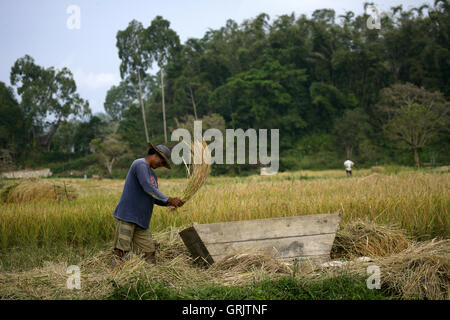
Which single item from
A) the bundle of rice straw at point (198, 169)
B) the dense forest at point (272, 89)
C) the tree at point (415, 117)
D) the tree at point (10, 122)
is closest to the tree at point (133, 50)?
the dense forest at point (272, 89)

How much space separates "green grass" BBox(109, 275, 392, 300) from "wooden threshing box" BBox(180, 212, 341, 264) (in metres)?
0.62

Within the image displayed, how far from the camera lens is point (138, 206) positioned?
11.8 ft

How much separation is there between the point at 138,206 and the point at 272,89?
106 ft

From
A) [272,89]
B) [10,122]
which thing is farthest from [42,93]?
[272,89]

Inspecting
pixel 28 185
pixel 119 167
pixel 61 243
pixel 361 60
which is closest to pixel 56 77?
pixel 119 167

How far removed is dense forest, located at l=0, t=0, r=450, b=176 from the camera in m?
30.4

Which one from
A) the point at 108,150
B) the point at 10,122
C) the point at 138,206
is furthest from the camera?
the point at 10,122

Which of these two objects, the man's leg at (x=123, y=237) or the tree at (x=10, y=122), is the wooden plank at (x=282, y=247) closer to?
the man's leg at (x=123, y=237)

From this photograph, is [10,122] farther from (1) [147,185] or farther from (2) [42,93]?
(1) [147,185]

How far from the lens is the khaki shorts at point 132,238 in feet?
11.7

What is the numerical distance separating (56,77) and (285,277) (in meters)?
38.9

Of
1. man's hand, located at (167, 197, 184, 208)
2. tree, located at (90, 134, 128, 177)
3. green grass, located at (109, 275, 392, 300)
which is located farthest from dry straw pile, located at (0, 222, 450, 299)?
tree, located at (90, 134, 128, 177)

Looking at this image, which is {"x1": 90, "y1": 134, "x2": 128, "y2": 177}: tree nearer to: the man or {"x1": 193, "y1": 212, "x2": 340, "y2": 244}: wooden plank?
the man

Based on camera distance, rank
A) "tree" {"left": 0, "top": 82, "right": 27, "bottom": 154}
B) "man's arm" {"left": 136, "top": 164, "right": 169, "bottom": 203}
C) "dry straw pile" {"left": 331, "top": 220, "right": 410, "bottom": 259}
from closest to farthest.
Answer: "man's arm" {"left": 136, "top": 164, "right": 169, "bottom": 203} → "dry straw pile" {"left": 331, "top": 220, "right": 410, "bottom": 259} → "tree" {"left": 0, "top": 82, "right": 27, "bottom": 154}
